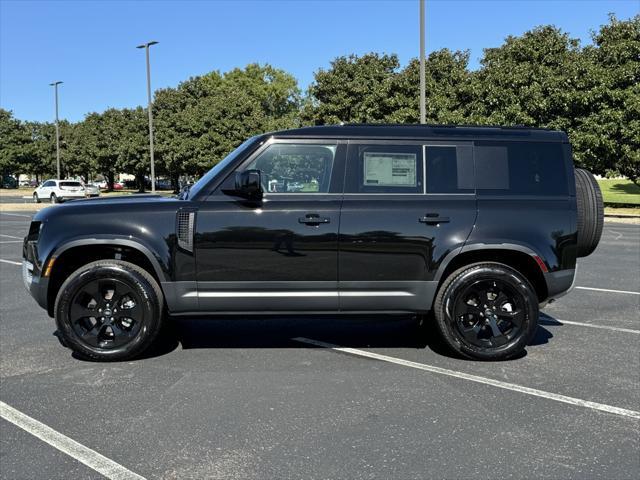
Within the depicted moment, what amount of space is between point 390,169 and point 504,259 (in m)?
1.27

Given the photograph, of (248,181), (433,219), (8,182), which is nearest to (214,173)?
(248,181)

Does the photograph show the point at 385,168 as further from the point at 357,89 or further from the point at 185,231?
the point at 357,89

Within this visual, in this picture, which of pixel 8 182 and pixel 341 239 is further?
pixel 8 182

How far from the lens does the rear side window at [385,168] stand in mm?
4855

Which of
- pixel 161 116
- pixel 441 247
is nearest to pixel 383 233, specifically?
pixel 441 247

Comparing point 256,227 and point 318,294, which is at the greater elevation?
point 256,227

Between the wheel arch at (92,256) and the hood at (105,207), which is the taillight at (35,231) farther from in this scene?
the wheel arch at (92,256)

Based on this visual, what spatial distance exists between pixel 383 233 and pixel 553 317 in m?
2.86

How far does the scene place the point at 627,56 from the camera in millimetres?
23484

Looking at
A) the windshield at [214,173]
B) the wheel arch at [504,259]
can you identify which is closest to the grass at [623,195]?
the wheel arch at [504,259]

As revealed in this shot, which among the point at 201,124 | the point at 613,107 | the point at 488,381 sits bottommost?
the point at 488,381

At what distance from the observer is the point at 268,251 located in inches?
185

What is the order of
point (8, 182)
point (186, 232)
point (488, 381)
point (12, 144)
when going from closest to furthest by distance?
point (488, 381), point (186, 232), point (12, 144), point (8, 182)

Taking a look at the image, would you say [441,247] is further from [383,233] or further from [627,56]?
[627,56]
